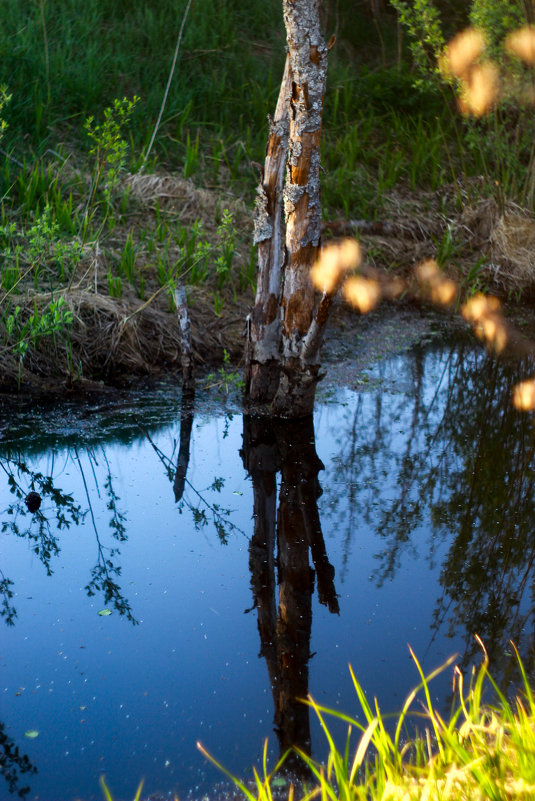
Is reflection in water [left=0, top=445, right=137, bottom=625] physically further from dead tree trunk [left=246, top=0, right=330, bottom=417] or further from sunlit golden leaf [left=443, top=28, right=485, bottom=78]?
sunlit golden leaf [left=443, top=28, right=485, bottom=78]

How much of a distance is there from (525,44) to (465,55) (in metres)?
0.49

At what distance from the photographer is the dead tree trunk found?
352cm

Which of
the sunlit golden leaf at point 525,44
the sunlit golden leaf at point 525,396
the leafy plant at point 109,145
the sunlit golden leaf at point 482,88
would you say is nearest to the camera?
the leafy plant at point 109,145

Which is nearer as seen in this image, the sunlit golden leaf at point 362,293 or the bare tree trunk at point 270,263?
the bare tree trunk at point 270,263

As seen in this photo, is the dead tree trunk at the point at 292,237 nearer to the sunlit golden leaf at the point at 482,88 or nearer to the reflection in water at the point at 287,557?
the reflection in water at the point at 287,557

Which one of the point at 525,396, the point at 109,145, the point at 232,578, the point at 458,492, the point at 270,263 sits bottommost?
the point at 232,578

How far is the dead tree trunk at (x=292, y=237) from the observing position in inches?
139

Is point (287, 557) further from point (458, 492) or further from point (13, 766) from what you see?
→ point (13, 766)

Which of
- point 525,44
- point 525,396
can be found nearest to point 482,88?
point 525,44

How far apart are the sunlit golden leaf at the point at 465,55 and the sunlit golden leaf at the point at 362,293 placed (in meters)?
1.81

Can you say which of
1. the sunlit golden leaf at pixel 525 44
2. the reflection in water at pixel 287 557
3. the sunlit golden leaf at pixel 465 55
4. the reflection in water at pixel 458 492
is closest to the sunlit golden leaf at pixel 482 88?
the sunlit golden leaf at pixel 465 55

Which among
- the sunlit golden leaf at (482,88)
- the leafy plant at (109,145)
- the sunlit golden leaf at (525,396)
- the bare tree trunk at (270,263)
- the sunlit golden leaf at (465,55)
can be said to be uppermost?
the sunlit golden leaf at (465,55)

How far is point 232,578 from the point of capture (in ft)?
9.44

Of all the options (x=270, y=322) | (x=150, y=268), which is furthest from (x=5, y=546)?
(x=150, y=268)
